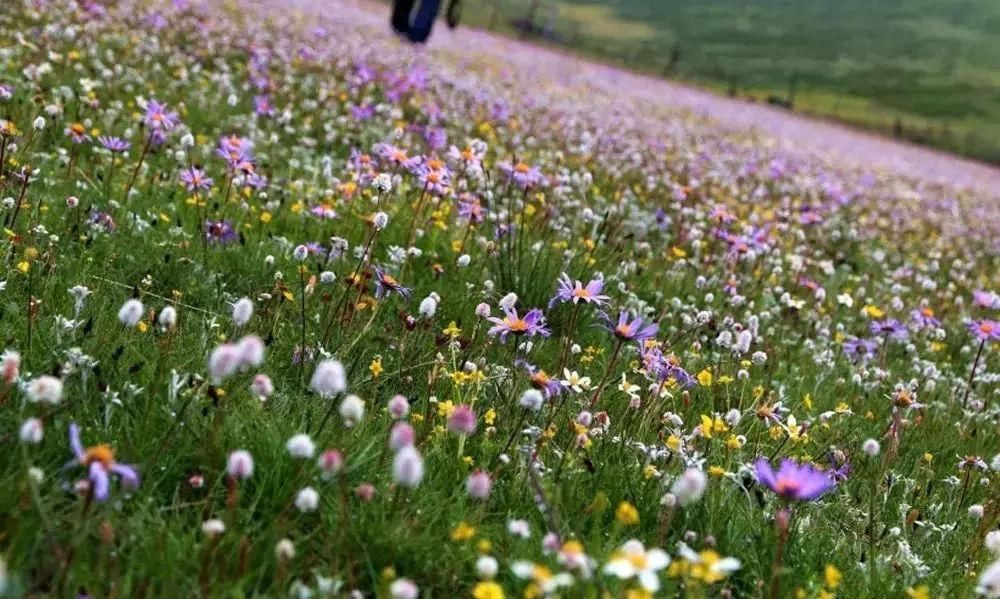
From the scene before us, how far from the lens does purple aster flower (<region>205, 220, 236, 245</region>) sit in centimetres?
520

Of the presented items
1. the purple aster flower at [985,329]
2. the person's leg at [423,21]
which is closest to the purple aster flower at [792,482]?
the purple aster flower at [985,329]

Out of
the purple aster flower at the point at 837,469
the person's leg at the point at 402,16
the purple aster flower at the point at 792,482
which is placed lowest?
the purple aster flower at the point at 837,469

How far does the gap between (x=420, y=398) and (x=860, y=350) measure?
12.9 ft

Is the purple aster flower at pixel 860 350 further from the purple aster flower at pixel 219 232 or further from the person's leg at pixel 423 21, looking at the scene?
the person's leg at pixel 423 21

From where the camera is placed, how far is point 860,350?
658 cm

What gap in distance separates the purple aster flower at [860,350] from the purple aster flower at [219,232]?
405 cm

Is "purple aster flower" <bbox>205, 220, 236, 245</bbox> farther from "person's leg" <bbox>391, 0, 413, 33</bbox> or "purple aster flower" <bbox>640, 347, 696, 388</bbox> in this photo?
"person's leg" <bbox>391, 0, 413, 33</bbox>

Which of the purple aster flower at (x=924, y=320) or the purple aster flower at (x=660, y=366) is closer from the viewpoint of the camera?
the purple aster flower at (x=660, y=366)

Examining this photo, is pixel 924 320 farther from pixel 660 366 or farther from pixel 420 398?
pixel 420 398

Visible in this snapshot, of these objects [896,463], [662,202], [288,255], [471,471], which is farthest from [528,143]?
[471,471]

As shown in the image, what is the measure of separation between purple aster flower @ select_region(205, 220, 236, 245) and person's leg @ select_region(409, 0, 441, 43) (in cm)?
1912

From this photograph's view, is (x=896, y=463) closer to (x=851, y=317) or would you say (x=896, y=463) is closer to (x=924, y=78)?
(x=851, y=317)

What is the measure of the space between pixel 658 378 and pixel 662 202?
22.8 feet

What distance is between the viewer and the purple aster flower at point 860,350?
6.26m
